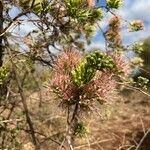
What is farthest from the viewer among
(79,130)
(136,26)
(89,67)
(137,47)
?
(137,47)

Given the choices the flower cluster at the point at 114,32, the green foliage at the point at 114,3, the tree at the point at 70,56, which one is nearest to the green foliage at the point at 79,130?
the tree at the point at 70,56

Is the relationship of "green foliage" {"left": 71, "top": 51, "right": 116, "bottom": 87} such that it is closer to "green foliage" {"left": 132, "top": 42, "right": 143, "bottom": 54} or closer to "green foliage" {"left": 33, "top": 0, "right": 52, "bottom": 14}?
"green foliage" {"left": 33, "top": 0, "right": 52, "bottom": 14}

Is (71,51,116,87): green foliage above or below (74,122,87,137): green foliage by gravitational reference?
above

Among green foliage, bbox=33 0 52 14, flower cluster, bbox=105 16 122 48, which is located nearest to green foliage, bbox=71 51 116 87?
green foliage, bbox=33 0 52 14

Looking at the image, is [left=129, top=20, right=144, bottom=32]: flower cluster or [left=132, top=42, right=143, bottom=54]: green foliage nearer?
[left=129, top=20, right=144, bottom=32]: flower cluster

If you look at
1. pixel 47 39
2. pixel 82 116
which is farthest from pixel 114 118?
pixel 82 116

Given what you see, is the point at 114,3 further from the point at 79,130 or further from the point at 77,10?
the point at 79,130

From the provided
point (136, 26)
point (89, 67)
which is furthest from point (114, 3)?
point (89, 67)

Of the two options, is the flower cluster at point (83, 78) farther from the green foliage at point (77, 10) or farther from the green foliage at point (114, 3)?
the green foliage at point (114, 3)
